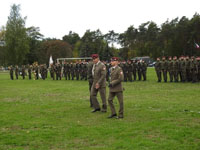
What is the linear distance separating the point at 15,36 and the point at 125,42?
3529 cm

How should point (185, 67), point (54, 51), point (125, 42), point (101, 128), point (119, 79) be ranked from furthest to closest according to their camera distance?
point (54, 51)
point (125, 42)
point (185, 67)
point (119, 79)
point (101, 128)

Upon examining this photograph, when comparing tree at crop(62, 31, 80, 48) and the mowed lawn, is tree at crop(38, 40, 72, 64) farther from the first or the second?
the mowed lawn

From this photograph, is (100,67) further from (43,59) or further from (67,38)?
(67,38)

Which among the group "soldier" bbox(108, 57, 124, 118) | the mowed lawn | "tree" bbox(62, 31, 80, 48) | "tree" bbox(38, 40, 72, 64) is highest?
"tree" bbox(62, 31, 80, 48)

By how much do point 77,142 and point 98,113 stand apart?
4061 millimetres

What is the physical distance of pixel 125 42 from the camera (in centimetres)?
9462

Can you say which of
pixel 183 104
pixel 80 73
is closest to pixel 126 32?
pixel 80 73

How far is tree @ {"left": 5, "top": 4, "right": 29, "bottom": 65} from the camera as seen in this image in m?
75.3

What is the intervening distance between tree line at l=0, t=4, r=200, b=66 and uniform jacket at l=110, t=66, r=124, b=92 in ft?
155

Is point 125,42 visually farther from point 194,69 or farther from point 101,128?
point 101,128

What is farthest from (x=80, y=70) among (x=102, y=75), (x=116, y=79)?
(x=116, y=79)

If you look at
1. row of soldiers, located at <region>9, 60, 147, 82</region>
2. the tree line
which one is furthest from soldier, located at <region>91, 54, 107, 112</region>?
the tree line

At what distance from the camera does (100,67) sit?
11.3 meters

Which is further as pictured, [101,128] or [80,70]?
[80,70]
